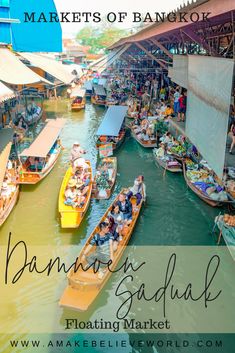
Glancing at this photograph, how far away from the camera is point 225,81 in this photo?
8984mm

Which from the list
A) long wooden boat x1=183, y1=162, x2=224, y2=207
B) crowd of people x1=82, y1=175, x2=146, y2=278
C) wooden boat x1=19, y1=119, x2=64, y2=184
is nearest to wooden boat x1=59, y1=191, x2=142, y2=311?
crowd of people x1=82, y1=175, x2=146, y2=278

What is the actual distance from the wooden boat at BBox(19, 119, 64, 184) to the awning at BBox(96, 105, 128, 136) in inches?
115

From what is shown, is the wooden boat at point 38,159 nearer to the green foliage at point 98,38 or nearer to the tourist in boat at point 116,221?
the tourist in boat at point 116,221

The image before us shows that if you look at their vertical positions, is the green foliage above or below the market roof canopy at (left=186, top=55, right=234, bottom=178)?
above

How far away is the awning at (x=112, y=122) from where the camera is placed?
2131cm

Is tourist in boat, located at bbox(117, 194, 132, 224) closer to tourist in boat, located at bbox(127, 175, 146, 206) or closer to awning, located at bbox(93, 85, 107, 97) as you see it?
tourist in boat, located at bbox(127, 175, 146, 206)

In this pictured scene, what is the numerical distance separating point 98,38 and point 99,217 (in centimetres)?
→ 9300

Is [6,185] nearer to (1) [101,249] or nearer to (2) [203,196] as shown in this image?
(1) [101,249]

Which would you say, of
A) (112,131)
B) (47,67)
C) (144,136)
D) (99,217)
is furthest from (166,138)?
(47,67)

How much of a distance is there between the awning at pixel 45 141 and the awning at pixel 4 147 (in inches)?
28.3

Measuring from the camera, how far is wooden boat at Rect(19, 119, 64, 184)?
16.0 meters

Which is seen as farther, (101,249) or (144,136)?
(144,136)

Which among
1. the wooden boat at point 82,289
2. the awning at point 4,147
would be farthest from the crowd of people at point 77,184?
the wooden boat at point 82,289

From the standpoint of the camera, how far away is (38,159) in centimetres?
1744
